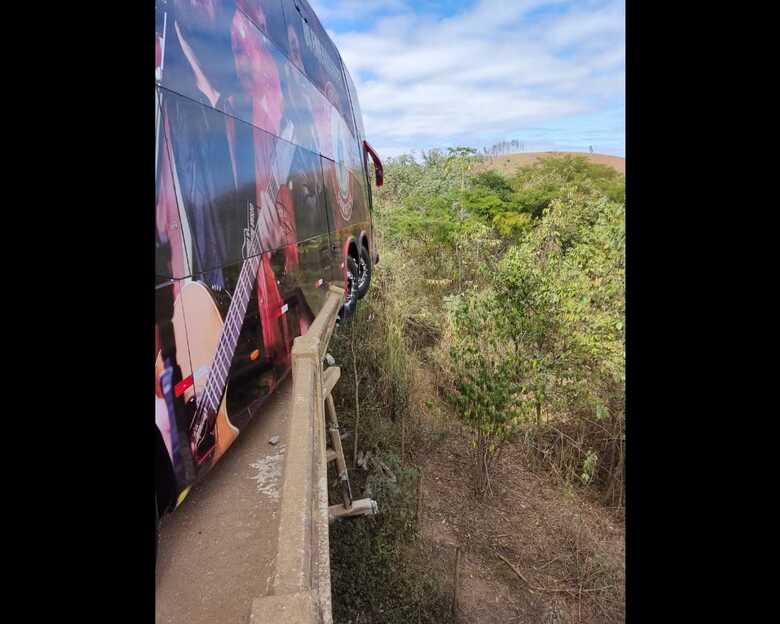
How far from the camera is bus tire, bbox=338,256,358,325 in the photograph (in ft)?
21.8

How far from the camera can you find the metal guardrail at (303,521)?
1.46m

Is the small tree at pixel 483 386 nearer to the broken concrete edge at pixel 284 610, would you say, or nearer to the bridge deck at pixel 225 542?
the bridge deck at pixel 225 542

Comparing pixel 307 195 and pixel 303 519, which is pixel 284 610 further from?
pixel 307 195

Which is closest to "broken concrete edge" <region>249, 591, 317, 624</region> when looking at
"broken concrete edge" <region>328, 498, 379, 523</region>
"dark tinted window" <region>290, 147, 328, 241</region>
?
"dark tinted window" <region>290, 147, 328, 241</region>

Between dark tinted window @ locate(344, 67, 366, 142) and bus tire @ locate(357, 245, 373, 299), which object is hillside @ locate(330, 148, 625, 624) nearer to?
bus tire @ locate(357, 245, 373, 299)

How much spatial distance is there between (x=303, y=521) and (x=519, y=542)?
8.31 m

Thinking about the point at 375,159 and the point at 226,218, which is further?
the point at 375,159

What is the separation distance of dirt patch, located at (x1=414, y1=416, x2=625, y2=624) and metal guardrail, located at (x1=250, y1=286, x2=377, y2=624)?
6.07 meters

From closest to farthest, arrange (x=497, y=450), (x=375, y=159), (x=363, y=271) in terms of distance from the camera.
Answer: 1. (x=363, y=271)
2. (x=375, y=159)
3. (x=497, y=450)

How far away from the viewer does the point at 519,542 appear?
916 centimetres

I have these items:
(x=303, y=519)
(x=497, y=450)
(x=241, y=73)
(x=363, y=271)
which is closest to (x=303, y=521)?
(x=303, y=519)

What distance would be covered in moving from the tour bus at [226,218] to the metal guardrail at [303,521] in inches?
16.0
